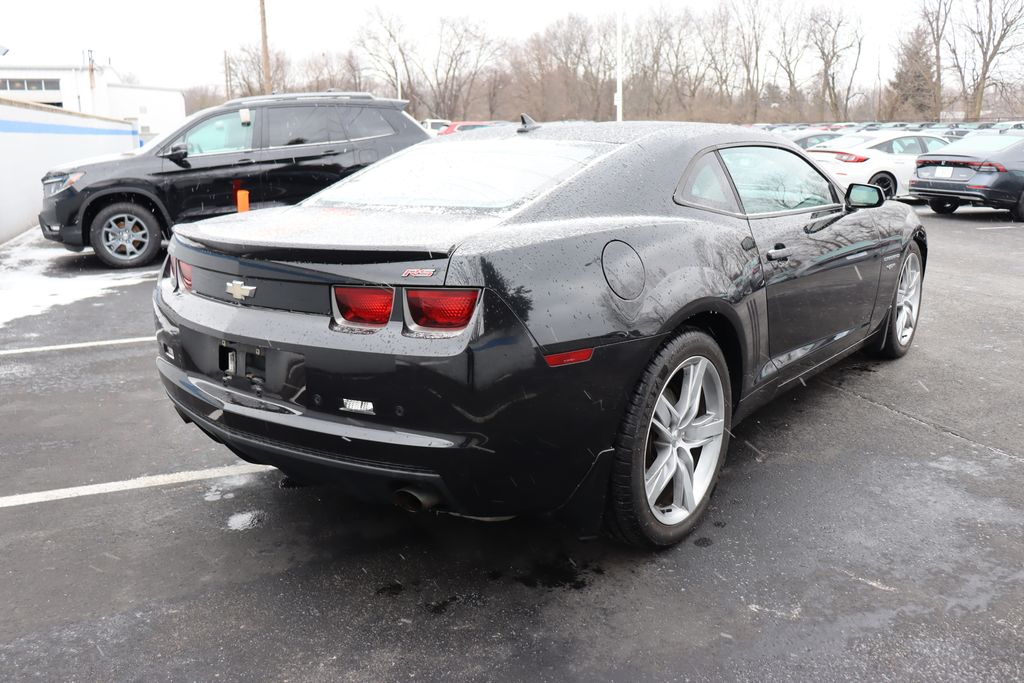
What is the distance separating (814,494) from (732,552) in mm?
657

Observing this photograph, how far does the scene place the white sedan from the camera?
15.7m

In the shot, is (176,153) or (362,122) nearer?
(176,153)

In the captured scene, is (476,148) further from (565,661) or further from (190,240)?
(565,661)

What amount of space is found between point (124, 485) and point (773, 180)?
3.22 meters

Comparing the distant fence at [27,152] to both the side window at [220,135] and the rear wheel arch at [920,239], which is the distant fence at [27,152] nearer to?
the side window at [220,135]

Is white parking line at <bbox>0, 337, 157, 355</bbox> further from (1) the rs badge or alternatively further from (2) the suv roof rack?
(1) the rs badge

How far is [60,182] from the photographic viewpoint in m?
9.39

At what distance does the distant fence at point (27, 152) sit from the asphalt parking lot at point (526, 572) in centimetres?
974

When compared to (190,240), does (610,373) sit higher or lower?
lower

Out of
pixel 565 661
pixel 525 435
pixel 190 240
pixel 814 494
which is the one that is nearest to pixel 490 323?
pixel 525 435

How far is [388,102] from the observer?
10.6 metres

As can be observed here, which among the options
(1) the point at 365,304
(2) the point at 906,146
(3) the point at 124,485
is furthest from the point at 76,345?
(2) the point at 906,146

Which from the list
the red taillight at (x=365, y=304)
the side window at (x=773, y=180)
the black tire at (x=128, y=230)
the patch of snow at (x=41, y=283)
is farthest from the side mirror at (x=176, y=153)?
the red taillight at (x=365, y=304)

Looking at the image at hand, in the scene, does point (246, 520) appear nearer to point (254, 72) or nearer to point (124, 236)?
point (124, 236)
